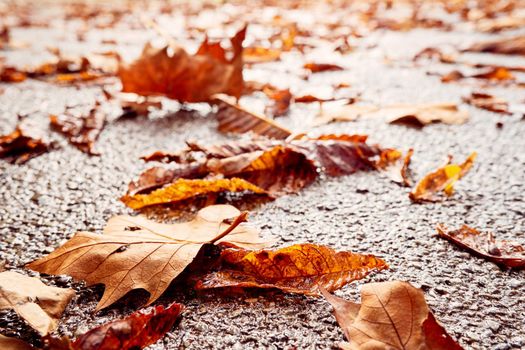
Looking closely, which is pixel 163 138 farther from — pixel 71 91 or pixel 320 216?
pixel 71 91

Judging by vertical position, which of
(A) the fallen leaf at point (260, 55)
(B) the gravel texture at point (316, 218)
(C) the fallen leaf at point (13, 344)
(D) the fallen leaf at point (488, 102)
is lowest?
(B) the gravel texture at point (316, 218)

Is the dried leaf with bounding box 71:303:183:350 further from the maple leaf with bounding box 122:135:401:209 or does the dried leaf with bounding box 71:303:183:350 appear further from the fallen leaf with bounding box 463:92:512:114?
the fallen leaf with bounding box 463:92:512:114

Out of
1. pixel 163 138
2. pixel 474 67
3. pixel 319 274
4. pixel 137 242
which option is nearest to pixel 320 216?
pixel 319 274

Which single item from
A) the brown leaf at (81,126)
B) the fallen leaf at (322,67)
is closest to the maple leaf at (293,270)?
the brown leaf at (81,126)

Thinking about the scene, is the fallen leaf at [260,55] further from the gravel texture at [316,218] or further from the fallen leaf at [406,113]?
the fallen leaf at [406,113]

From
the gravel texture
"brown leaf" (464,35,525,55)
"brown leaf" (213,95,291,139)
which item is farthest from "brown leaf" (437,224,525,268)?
"brown leaf" (464,35,525,55)

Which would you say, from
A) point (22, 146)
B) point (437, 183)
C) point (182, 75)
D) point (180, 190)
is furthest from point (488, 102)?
point (22, 146)
